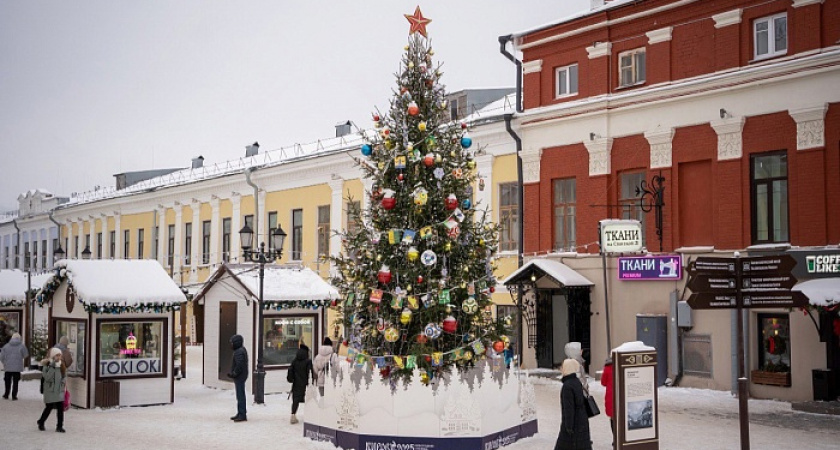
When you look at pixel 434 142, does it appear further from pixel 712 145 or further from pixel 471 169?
pixel 712 145

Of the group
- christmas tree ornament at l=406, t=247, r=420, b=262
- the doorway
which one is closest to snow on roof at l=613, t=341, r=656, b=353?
christmas tree ornament at l=406, t=247, r=420, b=262

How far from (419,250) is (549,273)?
34.9 ft

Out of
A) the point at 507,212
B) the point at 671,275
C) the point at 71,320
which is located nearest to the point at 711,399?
the point at 671,275

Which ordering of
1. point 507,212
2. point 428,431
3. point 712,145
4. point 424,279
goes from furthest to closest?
point 507,212 < point 712,145 < point 424,279 < point 428,431

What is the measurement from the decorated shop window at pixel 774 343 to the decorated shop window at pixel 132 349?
13.4 meters

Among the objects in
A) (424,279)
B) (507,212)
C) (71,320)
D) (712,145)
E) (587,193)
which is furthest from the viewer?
(507,212)

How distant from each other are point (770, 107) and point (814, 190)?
2152 millimetres

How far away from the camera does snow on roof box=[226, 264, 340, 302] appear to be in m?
21.9

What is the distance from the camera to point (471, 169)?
48.8ft

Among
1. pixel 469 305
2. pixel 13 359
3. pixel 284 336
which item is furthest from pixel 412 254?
pixel 13 359

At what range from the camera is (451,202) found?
14234 millimetres

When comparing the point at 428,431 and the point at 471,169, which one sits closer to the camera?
the point at 428,431

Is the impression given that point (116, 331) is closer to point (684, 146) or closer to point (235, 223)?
point (684, 146)

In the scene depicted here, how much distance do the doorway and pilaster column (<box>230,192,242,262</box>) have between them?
1607cm
